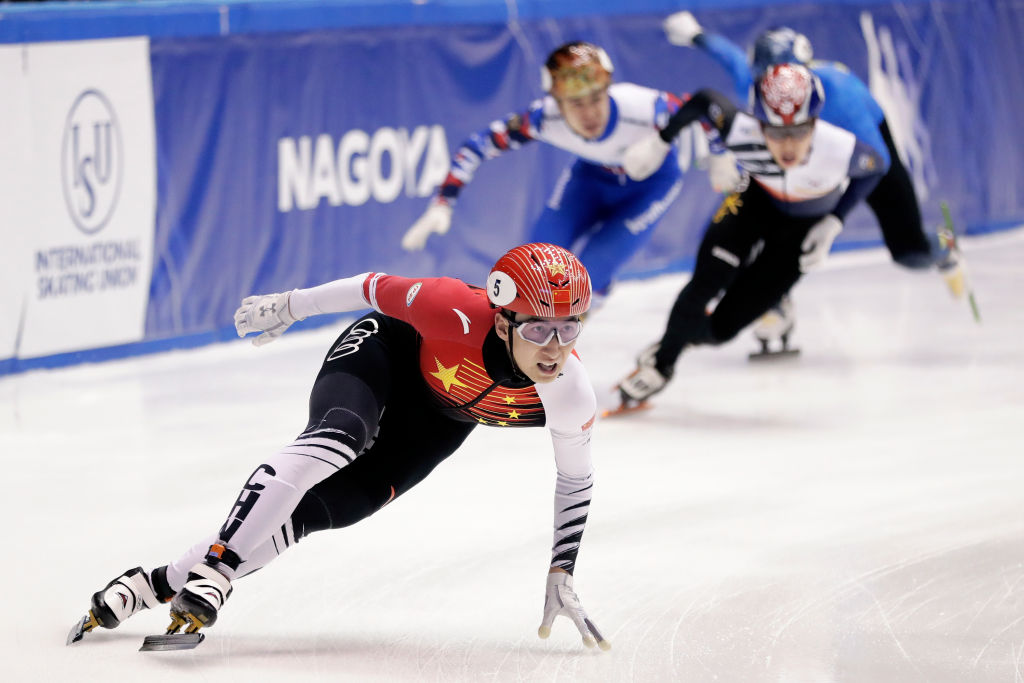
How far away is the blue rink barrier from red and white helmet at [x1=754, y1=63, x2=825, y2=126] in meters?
3.15

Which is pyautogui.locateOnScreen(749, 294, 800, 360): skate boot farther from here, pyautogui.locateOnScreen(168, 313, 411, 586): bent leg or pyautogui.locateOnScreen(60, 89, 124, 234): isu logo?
pyautogui.locateOnScreen(168, 313, 411, 586): bent leg

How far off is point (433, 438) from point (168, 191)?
4.19 meters

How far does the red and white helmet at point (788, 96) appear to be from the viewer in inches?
223

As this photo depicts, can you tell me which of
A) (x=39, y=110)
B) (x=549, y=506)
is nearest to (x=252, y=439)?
(x=549, y=506)

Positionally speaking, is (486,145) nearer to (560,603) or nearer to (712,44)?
(712,44)

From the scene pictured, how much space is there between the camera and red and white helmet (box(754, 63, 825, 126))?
18.6 ft

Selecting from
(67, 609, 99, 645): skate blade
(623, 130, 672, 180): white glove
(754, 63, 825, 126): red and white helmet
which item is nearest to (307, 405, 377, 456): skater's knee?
(67, 609, 99, 645): skate blade

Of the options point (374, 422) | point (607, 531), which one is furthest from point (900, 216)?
point (374, 422)

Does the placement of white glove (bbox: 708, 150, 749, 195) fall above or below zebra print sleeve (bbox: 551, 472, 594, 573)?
above

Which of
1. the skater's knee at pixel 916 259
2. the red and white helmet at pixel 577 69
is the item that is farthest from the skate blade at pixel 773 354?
the red and white helmet at pixel 577 69

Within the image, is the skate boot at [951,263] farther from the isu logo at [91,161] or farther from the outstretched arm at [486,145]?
the isu logo at [91,161]

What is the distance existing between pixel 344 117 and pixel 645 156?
2509 mm

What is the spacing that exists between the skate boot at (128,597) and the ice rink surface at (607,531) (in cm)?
7

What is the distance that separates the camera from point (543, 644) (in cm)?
352
